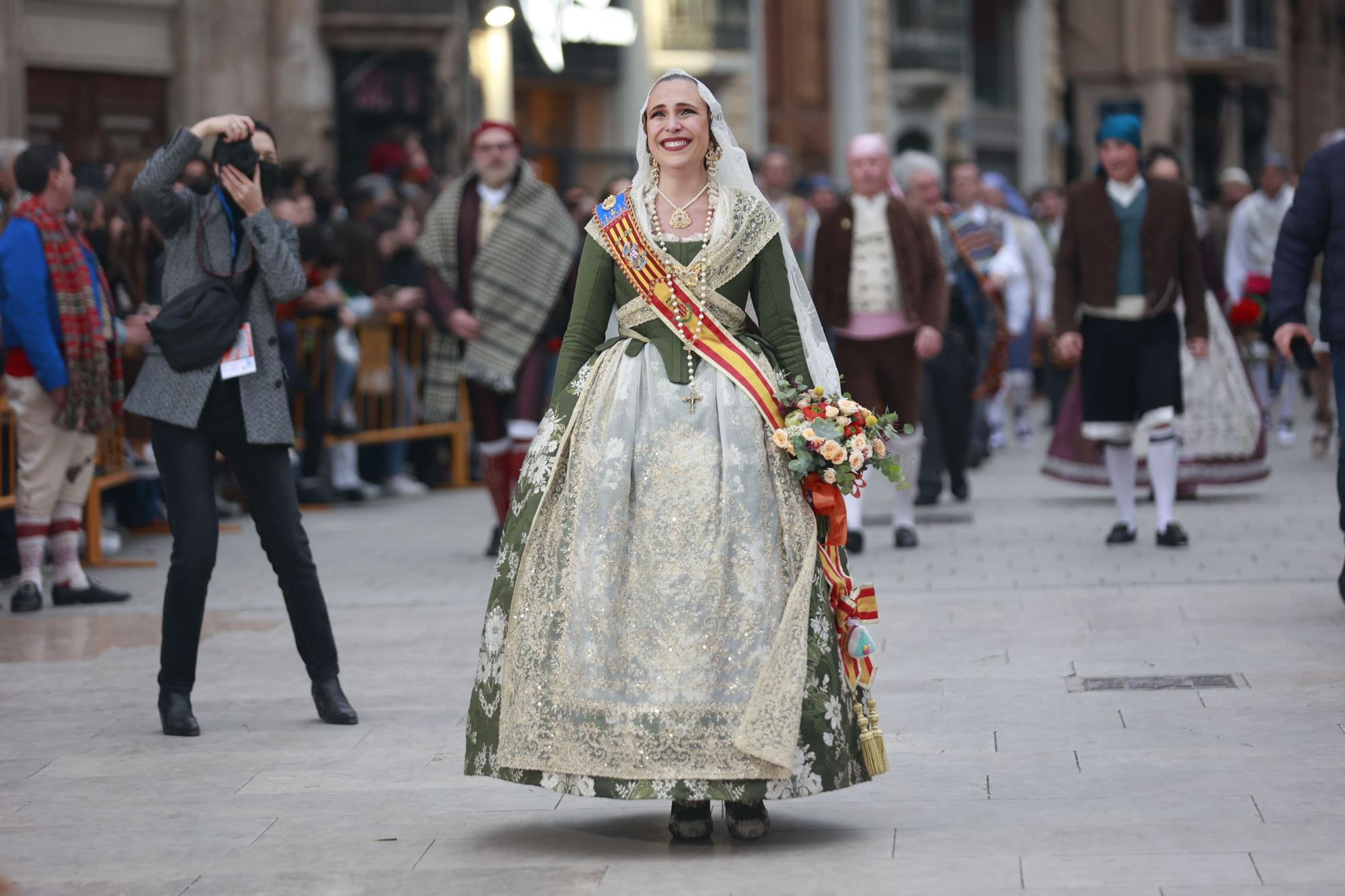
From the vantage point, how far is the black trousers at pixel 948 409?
13422mm

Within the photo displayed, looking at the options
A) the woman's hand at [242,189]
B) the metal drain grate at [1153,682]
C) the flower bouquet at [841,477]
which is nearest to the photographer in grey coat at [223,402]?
the woman's hand at [242,189]

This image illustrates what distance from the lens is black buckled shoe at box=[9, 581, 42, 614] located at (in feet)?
32.4

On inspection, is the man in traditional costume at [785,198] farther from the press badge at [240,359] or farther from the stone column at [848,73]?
the stone column at [848,73]

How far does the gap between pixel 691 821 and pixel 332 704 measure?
6.65 feet

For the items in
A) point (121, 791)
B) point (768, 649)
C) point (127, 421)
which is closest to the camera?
point (768, 649)

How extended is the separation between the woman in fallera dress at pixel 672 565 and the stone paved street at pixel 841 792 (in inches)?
9.1

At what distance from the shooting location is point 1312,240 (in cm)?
870

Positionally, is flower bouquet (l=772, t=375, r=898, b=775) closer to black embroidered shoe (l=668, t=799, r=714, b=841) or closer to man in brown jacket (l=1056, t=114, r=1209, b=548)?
black embroidered shoe (l=668, t=799, r=714, b=841)

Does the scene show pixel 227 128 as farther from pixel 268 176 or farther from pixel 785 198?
pixel 785 198

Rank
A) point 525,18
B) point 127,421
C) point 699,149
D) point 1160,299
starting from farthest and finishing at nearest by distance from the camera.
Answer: point 525,18
point 127,421
point 1160,299
point 699,149

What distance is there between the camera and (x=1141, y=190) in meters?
11.0

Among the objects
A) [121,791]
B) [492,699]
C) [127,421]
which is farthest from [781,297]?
[127,421]

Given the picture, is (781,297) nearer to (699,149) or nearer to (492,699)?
(699,149)

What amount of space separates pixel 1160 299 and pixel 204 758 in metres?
5.74
